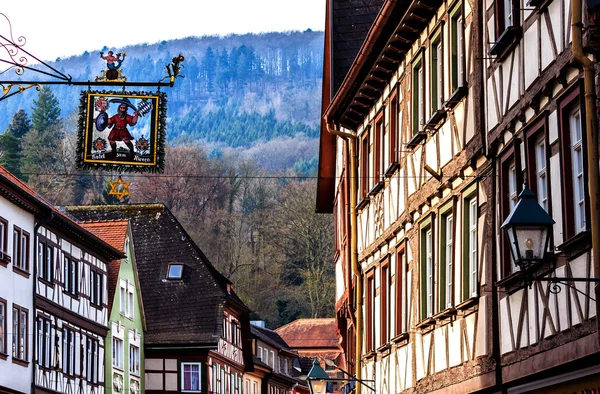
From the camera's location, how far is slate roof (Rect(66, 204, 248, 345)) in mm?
56531

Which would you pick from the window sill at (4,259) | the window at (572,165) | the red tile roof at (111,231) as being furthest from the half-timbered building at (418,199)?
the red tile roof at (111,231)

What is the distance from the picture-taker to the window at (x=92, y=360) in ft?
148

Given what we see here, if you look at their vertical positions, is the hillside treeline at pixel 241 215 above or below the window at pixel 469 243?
above

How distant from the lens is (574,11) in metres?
11.8

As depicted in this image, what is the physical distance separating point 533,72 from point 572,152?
5.38ft

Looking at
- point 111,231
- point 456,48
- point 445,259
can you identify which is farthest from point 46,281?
point 456,48

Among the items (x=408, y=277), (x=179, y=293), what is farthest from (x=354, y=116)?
(x=179, y=293)

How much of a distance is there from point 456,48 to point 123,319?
34424 millimetres

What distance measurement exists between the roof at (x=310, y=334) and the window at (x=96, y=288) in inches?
1554

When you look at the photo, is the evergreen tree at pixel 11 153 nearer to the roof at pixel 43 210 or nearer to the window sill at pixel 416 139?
the roof at pixel 43 210

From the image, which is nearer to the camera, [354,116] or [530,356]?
[530,356]

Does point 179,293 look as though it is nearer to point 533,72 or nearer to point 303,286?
point 303,286

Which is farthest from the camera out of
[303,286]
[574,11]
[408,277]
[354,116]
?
[303,286]

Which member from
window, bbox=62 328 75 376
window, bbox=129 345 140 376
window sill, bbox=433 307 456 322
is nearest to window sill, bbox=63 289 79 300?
window, bbox=62 328 75 376
